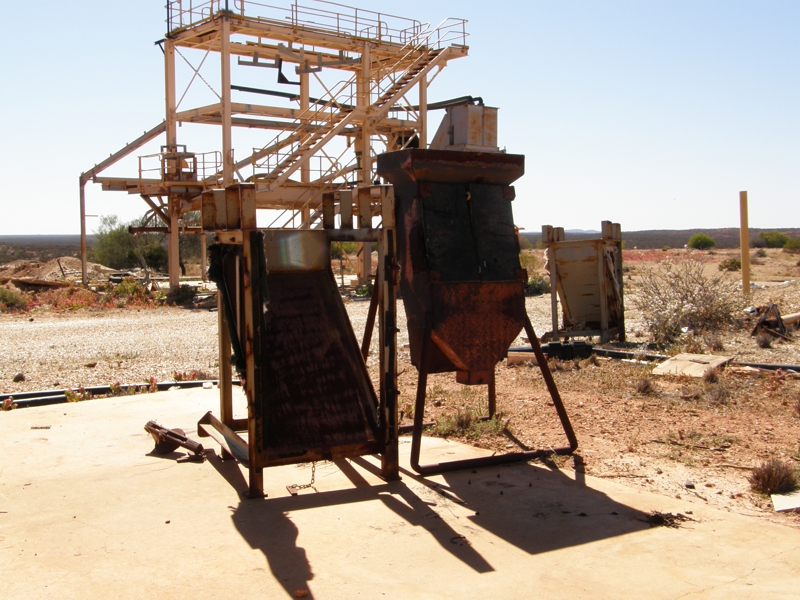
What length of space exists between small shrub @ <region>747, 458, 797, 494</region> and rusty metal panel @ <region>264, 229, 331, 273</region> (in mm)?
3713

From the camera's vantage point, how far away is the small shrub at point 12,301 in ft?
76.7

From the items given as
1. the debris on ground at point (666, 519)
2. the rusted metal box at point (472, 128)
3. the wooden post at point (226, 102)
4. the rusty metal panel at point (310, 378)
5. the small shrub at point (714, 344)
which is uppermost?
the wooden post at point (226, 102)

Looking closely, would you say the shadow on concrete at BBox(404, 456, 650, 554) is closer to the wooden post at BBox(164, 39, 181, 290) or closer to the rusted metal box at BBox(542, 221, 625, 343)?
the rusted metal box at BBox(542, 221, 625, 343)

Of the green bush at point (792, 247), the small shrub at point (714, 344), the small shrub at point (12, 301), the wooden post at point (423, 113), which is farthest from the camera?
the green bush at point (792, 247)

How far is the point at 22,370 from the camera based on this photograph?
479 inches

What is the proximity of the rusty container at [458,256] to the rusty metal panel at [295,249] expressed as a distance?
0.66 metres

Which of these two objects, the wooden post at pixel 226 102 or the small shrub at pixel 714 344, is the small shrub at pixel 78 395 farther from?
the wooden post at pixel 226 102

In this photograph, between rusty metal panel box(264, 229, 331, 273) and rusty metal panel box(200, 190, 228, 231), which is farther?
rusty metal panel box(264, 229, 331, 273)

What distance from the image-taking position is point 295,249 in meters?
6.44

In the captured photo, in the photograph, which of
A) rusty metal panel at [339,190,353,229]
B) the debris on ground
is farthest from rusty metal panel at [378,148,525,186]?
the debris on ground

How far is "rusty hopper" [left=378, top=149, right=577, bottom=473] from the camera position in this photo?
6.25 metres

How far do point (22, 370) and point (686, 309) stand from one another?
37.1ft

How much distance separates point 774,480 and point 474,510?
7.18ft

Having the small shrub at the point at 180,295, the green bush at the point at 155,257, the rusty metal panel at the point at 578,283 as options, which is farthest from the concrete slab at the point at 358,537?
the green bush at the point at 155,257
